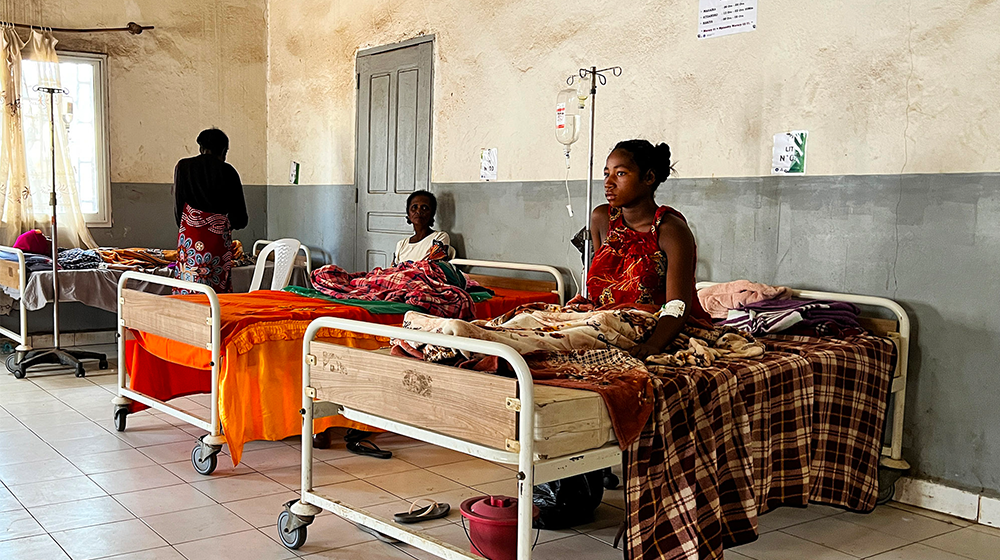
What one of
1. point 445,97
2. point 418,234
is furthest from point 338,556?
point 445,97

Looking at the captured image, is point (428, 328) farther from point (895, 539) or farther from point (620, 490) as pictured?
point (895, 539)

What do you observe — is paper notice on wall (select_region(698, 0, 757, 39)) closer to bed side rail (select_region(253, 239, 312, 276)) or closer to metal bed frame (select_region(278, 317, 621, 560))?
metal bed frame (select_region(278, 317, 621, 560))

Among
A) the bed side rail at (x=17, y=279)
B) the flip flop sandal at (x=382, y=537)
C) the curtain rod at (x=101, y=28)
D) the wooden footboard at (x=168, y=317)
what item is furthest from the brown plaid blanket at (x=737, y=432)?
the curtain rod at (x=101, y=28)

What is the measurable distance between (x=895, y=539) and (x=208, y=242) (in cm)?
426

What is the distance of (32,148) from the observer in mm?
7145

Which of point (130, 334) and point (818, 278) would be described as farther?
point (130, 334)

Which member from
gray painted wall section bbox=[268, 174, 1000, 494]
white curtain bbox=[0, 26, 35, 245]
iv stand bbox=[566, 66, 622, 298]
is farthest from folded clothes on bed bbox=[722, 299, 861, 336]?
white curtain bbox=[0, 26, 35, 245]

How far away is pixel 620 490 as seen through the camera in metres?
4.04

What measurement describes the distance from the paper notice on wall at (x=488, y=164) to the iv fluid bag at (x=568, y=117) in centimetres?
89

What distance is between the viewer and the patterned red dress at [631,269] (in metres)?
3.51

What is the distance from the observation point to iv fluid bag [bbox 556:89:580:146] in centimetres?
516

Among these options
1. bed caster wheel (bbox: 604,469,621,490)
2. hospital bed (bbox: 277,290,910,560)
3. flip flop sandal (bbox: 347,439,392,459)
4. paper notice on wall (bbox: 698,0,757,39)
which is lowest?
flip flop sandal (bbox: 347,439,392,459)

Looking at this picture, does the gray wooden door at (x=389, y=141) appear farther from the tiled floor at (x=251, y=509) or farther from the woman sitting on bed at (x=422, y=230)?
the tiled floor at (x=251, y=509)

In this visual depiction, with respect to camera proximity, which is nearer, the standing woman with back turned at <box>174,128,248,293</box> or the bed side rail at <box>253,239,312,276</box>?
the standing woman with back turned at <box>174,128,248,293</box>
